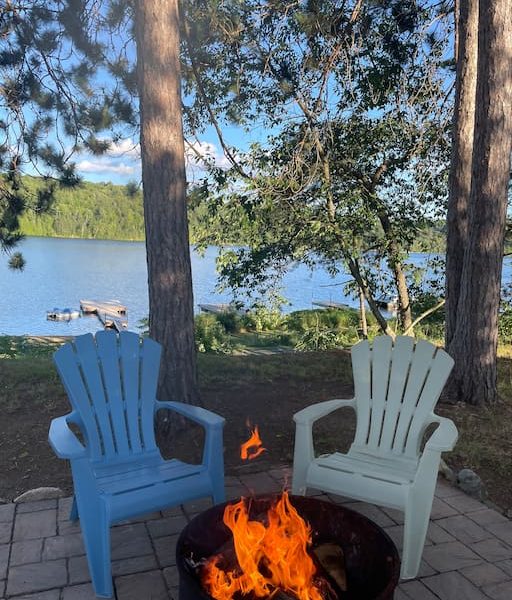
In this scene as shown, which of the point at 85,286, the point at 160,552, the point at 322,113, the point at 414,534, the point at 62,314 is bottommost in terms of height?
the point at 62,314

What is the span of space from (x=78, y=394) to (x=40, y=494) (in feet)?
2.15

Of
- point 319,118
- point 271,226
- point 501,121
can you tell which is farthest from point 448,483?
point 319,118

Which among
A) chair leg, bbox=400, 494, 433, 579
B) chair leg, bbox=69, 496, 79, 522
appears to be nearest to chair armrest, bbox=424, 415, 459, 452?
chair leg, bbox=400, 494, 433, 579

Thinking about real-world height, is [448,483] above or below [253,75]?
below

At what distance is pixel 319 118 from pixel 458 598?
475cm

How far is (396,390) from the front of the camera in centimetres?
269

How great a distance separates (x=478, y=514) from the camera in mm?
2498

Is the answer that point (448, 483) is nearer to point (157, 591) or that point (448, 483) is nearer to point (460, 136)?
point (157, 591)

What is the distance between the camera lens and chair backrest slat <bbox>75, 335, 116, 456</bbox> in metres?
2.43

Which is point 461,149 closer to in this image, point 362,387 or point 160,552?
point 362,387

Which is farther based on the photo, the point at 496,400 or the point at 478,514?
the point at 496,400

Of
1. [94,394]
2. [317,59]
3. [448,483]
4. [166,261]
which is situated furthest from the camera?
[317,59]

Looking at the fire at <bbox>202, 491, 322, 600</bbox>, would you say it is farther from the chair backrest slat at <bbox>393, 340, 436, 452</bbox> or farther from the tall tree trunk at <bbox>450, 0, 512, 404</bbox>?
the tall tree trunk at <bbox>450, 0, 512, 404</bbox>

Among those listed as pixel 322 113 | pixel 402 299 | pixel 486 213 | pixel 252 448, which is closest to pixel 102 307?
pixel 402 299
